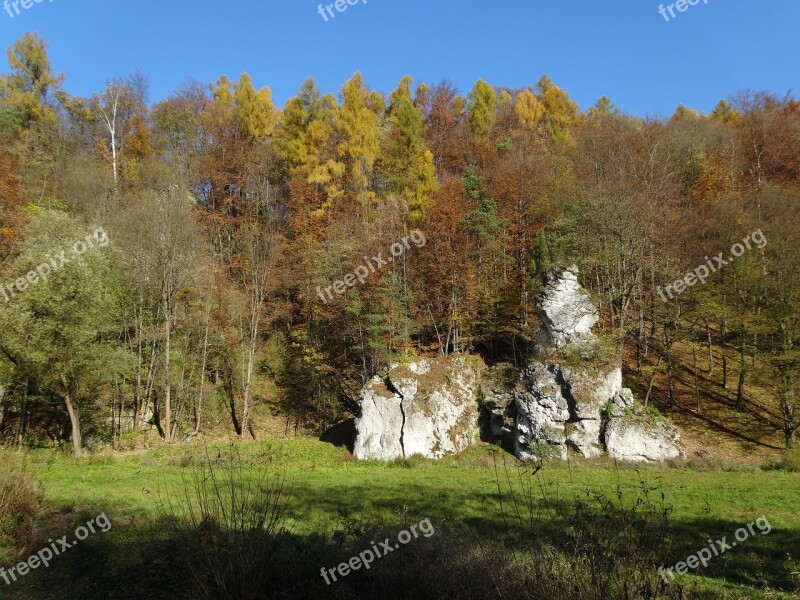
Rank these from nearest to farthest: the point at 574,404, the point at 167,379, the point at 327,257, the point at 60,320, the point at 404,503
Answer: the point at 404,503 → the point at 60,320 → the point at 574,404 → the point at 167,379 → the point at 327,257

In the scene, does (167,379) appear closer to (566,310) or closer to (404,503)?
(404,503)

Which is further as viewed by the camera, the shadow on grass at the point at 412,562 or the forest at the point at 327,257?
the forest at the point at 327,257

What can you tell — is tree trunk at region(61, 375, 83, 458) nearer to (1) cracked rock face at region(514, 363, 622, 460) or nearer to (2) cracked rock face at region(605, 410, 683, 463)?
(1) cracked rock face at region(514, 363, 622, 460)

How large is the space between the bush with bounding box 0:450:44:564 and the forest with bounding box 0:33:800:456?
9.40m

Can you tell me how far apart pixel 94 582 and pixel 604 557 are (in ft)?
19.4

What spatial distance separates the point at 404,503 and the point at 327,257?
1856 centimetres

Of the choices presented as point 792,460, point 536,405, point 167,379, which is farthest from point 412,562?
point 167,379

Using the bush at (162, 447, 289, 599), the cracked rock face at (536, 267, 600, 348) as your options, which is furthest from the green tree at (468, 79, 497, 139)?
the bush at (162, 447, 289, 599)

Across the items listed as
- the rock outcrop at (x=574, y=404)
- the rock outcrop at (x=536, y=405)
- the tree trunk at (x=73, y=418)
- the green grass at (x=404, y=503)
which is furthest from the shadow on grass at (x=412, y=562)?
the tree trunk at (x=73, y=418)

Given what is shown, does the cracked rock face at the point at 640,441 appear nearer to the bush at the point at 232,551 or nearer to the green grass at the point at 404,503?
the green grass at the point at 404,503

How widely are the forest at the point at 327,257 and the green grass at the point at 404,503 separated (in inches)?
218

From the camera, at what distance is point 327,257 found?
26500 mm

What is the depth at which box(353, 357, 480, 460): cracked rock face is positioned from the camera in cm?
1980

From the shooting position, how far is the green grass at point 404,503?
6113 millimetres
